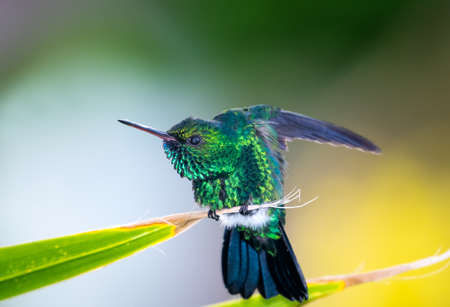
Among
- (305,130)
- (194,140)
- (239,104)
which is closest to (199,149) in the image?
(194,140)

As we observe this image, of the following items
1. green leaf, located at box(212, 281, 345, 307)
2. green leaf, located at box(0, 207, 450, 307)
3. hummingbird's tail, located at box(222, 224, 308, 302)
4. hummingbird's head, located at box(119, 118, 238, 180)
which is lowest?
green leaf, located at box(212, 281, 345, 307)

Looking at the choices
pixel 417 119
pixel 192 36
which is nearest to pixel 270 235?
pixel 192 36

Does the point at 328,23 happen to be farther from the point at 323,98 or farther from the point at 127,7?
the point at 127,7

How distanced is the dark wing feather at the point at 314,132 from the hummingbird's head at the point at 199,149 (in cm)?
9

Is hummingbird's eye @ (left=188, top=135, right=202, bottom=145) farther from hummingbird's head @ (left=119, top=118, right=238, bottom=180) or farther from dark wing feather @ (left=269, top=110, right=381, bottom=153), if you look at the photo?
dark wing feather @ (left=269, top=110, right=381, bottom=153)

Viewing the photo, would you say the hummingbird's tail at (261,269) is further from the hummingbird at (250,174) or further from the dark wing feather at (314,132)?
the dark wing feather at (314,132)

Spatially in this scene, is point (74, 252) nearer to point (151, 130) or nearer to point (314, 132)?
point (151, 130)

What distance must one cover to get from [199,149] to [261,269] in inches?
7.8

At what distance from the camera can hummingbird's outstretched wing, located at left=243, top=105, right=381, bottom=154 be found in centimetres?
54

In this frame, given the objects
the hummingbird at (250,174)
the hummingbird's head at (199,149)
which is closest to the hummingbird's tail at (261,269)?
the hummingbird at (250,174)

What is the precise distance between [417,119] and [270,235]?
1.23 metres

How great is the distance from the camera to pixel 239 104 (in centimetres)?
132

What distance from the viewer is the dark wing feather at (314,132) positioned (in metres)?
0.53

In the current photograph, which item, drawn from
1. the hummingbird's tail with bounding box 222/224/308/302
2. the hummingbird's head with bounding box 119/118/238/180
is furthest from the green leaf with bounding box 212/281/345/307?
the hummingbird's head with bounding box 119/118/238/180
